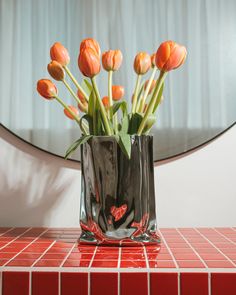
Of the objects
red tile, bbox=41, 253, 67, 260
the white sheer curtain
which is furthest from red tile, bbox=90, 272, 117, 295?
the white sheer curtain

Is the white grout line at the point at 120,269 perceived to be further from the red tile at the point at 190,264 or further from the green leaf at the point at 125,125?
the green leaf at the point at 125,125

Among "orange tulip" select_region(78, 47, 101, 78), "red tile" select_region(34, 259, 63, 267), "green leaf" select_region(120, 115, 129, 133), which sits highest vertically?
"orange tulip" select_region(78, 47, 101, 78)

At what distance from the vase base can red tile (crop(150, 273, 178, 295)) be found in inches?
7.9

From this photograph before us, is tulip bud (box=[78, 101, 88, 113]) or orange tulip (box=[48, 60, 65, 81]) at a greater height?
orange tulip (box=[48, 60, 65, 81])

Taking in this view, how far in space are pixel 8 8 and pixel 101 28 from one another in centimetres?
25

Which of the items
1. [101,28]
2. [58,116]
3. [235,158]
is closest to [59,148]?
[58,116]

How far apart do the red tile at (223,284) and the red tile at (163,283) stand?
0.18 ft

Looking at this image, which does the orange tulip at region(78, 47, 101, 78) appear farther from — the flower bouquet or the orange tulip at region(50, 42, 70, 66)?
the orange tulip at region(50, 42, 70, 66)

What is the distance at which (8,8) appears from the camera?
109 cm

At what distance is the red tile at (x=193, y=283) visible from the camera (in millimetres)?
613

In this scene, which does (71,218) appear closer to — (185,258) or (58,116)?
(58,116)

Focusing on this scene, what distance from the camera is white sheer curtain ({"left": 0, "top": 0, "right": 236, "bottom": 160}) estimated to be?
3.54 feet

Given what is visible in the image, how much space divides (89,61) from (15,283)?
425 mm

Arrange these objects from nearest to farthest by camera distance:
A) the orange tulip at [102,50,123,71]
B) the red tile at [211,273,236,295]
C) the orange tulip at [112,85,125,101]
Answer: the red tile at [211,273,236,295]
the orange tulip at [102,50,123,71]
the orange tulip at [112,85,125,101]
